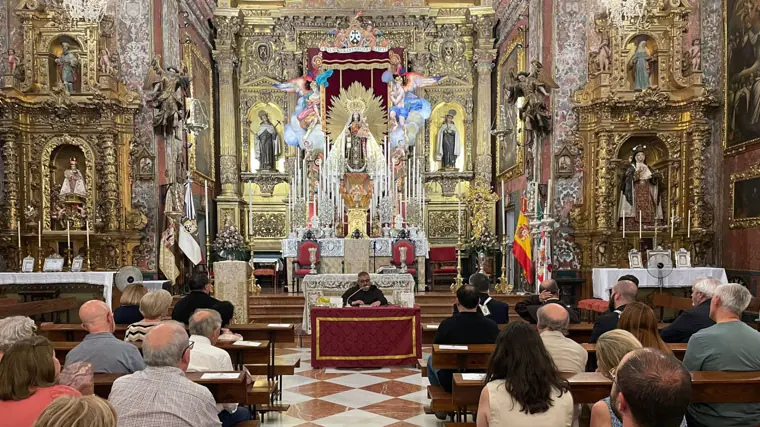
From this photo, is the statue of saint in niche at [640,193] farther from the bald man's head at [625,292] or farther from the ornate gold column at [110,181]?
the ornate gold column at [110,181]

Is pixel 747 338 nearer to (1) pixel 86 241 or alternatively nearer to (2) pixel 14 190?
(1) pixel 86 241

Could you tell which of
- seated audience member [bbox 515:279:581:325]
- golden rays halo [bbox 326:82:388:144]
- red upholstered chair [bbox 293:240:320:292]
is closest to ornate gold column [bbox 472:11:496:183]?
golden rays halo [bbox 326:82:388:144]

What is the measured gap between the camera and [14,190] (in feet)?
37.3

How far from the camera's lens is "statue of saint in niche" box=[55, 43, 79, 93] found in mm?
11695

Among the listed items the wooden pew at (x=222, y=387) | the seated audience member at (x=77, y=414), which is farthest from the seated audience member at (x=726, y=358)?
the seated audience member at (x=77, y=414)

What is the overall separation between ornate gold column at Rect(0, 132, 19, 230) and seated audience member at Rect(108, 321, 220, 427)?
10.0 meters

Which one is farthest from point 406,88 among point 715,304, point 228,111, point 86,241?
point 715,304

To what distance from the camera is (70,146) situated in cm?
1188

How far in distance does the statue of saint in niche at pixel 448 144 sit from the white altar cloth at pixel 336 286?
8258 millimetres

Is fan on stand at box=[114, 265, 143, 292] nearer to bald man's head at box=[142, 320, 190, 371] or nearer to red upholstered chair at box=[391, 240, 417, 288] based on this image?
red upholstered chair at box=[391, 240, 417, 288]

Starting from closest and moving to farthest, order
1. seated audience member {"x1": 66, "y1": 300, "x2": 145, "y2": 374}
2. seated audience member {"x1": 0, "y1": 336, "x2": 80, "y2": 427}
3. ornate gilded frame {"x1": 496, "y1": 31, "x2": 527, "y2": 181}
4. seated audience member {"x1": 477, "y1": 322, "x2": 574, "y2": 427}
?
seated audience member {"x1": 0, "y1": 336, "x2": 80, "y2": 427}, seated audience member {"x1": 477, "y1": 322, "x2": 574, "y2": 427}, seated audience member {"x1": 66, "y1": 300, "x2": 145, "y2": 374}, ornate gilded frame {"x1": 496, "y1": 31, "x2": 527, "y2": 181}

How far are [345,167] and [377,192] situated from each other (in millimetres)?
1122

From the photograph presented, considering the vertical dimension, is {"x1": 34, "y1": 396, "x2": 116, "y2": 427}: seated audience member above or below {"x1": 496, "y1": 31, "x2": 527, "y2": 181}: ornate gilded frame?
below

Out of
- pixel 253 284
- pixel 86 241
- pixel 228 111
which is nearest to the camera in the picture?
pixel 86 241
